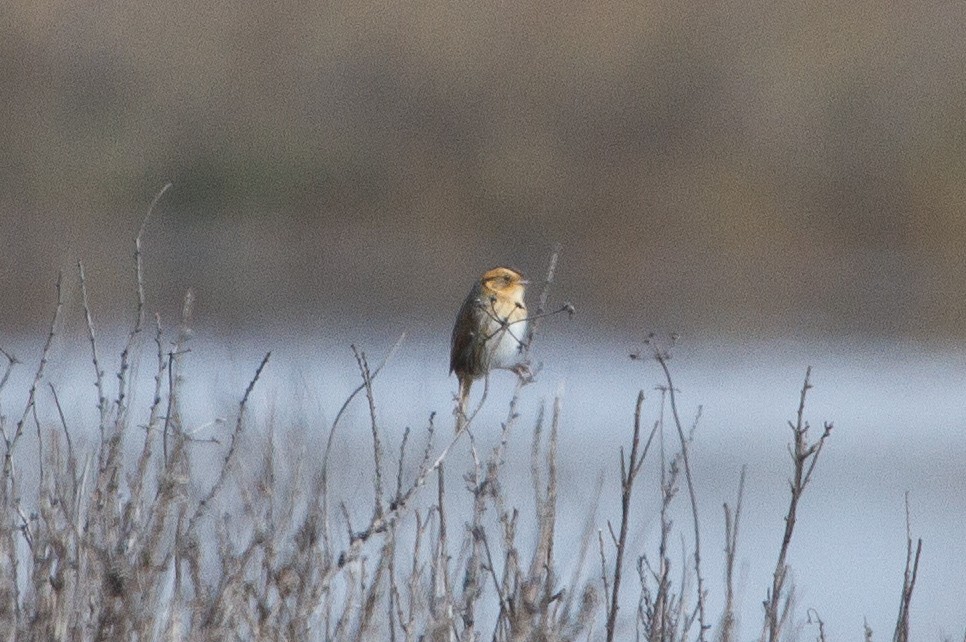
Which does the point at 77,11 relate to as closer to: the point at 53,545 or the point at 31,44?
the point at 31,44

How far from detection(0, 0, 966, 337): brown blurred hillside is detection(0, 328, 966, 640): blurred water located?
162 inches

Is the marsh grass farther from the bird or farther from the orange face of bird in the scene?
the orange face of bird

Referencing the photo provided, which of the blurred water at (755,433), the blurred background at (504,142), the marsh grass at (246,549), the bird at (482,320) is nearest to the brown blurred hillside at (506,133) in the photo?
the blurred background at (504,142)

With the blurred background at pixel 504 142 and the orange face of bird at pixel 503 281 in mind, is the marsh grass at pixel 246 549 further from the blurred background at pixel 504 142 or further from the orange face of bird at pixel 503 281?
the blurred background at pixel 504 142

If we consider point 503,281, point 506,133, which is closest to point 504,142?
point 506,133

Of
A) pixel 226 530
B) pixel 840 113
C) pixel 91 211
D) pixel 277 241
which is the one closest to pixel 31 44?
pixel 91 211

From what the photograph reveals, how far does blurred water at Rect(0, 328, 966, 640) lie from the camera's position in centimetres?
815

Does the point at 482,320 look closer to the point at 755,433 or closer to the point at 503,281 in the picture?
the point at 503,281

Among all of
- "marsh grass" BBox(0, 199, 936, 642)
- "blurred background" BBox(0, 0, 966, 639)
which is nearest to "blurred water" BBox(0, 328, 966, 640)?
"marsh grass" BBox(0, 199, 936, 642)

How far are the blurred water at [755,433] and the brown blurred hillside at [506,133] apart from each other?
4.12 meters

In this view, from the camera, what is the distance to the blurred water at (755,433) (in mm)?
8148

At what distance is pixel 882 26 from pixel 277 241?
7.03m

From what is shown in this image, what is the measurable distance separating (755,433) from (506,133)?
7224mm

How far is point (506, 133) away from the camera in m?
19.3
